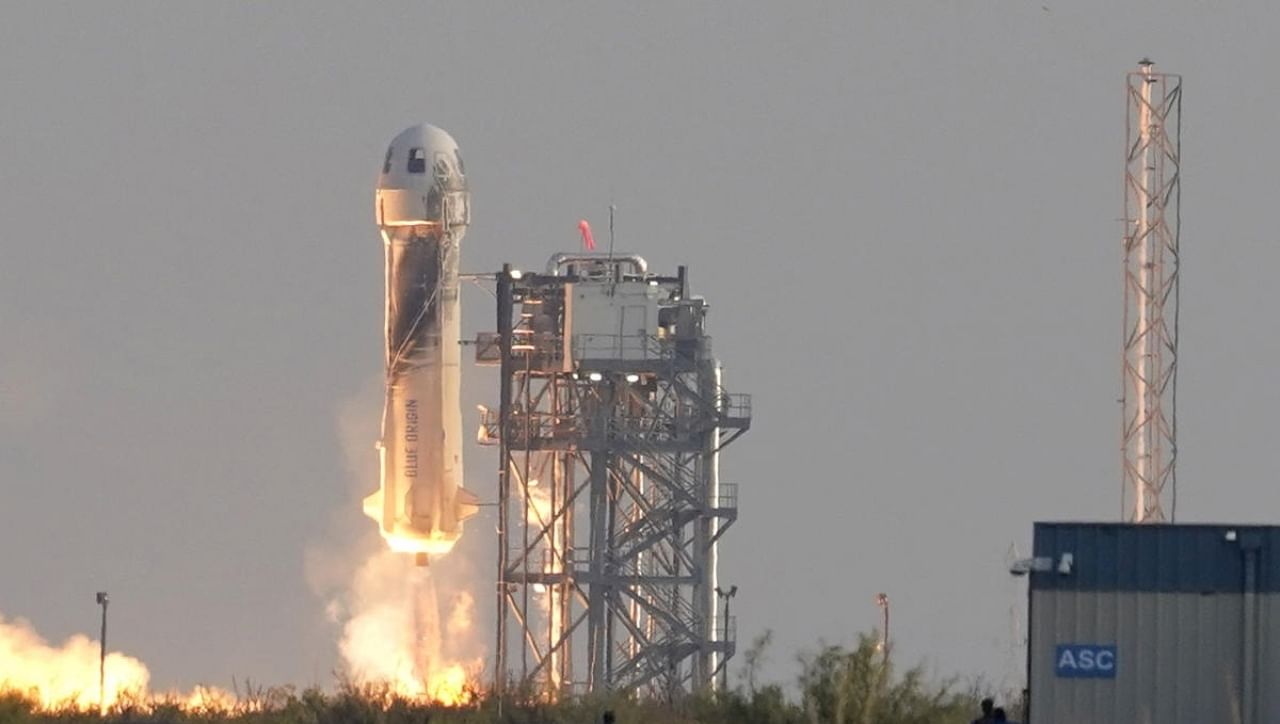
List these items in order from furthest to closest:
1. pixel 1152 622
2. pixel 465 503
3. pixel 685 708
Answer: pixel 465 503
pixel 685 708
pixel 1152 622

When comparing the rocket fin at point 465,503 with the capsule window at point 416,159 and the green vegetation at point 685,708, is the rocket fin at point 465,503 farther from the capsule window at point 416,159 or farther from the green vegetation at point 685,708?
the green vegetation at point 685,708

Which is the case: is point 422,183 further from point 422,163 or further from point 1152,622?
point 1152,622

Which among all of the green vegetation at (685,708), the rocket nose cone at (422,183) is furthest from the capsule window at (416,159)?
the green vegetation at (685,708)

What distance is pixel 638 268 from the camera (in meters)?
88.9

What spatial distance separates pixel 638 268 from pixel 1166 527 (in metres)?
44.4

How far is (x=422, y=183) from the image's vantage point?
8444cm

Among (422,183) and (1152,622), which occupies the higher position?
(422,183)

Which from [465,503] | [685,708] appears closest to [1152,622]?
[685,708]

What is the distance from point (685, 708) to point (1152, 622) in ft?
38.7

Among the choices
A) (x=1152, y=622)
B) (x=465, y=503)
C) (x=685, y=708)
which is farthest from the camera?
(x=465, y=503)

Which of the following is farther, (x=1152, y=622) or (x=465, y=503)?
(x=465, y=503)

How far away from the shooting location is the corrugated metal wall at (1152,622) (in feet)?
148

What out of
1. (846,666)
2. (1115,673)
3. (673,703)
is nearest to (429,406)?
(673,703)

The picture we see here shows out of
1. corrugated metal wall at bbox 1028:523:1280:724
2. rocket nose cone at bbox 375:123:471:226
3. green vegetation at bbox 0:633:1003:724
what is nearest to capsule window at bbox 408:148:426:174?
rocket nose cone at bbox 375:123:471:226
